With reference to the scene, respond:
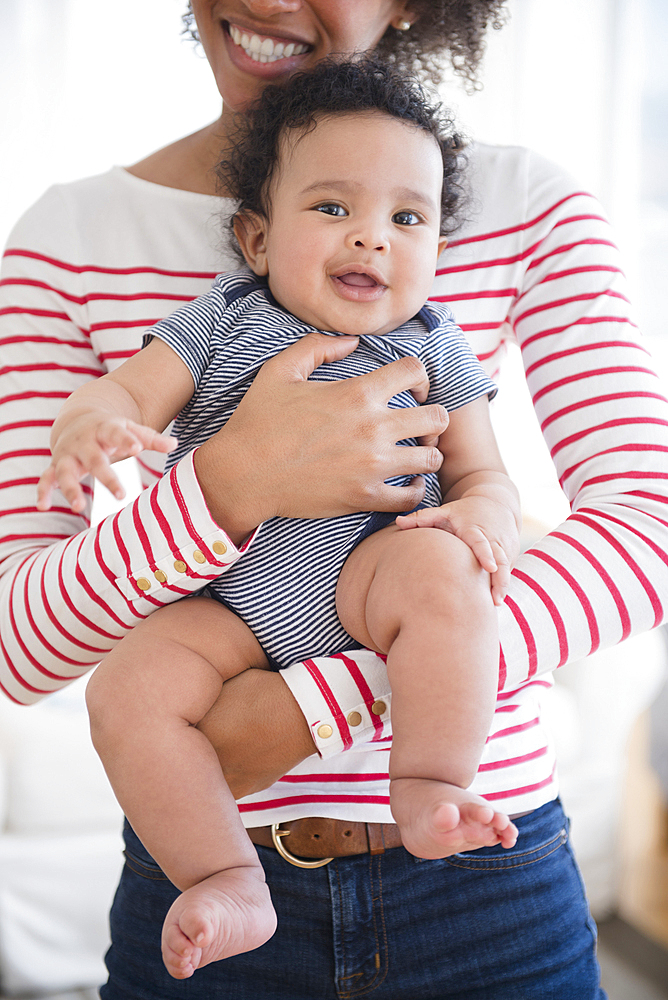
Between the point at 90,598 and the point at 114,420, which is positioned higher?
the point at 114,420

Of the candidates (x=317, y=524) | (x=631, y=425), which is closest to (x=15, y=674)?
(x=317, y=524)

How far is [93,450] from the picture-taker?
2.37ft

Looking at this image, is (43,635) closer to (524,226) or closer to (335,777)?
(335,777)

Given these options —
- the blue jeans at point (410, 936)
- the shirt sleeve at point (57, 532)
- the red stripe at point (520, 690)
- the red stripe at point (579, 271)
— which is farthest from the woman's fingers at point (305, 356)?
the blue jeans at point (410, 936)

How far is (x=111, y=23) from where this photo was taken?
9.47 ft

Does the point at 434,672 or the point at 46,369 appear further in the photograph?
the point at 46,369

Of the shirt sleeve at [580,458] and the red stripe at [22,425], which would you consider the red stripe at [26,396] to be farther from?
the shirt sleeve at [580,458]

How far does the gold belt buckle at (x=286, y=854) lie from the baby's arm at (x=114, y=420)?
0.39 metres

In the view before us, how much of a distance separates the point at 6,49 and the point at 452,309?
251 cm

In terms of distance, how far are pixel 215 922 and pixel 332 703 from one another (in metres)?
0.20

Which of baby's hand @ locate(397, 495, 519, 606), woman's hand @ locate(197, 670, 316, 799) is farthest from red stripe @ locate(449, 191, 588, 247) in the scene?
woman's hand @ locate(197, 670, 316, 799)

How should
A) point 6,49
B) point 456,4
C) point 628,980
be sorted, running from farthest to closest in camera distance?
point 6,49 < point 628,980 < point 456,4

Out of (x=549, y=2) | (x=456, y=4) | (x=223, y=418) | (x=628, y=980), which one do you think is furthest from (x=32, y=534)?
(x=549, y=2)

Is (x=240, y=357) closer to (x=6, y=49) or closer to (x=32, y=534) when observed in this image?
(x=32, y=534)
